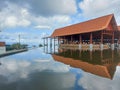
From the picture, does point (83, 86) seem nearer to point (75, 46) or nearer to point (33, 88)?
point (33, 88)

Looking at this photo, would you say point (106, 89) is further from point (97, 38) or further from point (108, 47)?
point (97, 38)

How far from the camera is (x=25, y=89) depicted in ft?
18.0

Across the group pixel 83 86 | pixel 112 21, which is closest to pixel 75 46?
pixel 112 21

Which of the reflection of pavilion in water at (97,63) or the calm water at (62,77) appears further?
the reflection of pavilion in water at (97,63)

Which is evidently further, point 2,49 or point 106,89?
point 2,49

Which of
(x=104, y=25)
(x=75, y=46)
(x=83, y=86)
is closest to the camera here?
(x=83, y=86)

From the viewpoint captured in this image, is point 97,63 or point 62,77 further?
point 97,63

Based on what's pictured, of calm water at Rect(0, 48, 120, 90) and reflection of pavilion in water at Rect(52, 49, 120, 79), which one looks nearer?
calm water at Rect(0, 48, 120, 90)

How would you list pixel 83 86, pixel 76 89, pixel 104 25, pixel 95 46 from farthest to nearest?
pixel 95 46 < pixel 104 25 < pixel 83 86 < pixel 76 89

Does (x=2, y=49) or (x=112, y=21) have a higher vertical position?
(x=112, y=21)

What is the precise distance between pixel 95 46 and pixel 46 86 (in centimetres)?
2186

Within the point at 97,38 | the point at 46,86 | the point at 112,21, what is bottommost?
the point at 46,86

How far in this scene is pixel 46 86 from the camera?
595 centimetres

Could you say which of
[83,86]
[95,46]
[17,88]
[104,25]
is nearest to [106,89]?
[83,86]
